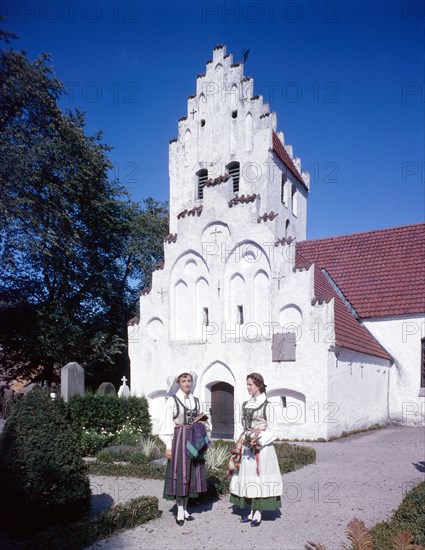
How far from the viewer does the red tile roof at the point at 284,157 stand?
20.8 metres

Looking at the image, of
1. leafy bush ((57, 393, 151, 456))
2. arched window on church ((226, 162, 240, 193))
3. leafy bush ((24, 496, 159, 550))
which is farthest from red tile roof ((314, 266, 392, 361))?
leafy bush ((24, 496, 159, 550))

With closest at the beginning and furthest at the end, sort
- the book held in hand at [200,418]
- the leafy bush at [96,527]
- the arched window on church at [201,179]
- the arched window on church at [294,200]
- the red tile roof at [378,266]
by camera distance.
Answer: the leafy bush at [96,527]
the book held in hand at [200,418]
the arched window on church at [201,179]
the red tile roof at [378,266]
the arched window on church at [294,200]

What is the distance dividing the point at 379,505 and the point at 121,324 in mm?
21297

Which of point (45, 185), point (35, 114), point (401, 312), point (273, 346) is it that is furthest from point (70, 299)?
point (401, 312)

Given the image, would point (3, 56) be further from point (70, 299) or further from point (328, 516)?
point (70, 299)

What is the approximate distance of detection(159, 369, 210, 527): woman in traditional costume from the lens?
6.95 meters

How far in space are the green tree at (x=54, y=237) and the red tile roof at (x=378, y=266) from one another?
1073 cm

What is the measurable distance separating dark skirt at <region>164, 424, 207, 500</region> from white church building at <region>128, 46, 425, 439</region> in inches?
384

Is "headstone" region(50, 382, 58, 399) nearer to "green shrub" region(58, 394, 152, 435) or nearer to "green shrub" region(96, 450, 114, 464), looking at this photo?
"green shrub" region(58, 394, 152, 435)

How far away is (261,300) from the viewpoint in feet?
57.7

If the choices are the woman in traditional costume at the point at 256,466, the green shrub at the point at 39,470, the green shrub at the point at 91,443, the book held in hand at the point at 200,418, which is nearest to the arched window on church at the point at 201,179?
the green shrub at the point at 91,443

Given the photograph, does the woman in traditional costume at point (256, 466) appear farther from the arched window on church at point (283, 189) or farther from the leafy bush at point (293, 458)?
the arched window on church at point (283, 189)

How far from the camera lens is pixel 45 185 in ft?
73.0

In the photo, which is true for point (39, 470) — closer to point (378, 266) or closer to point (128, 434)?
point (128, 434)
